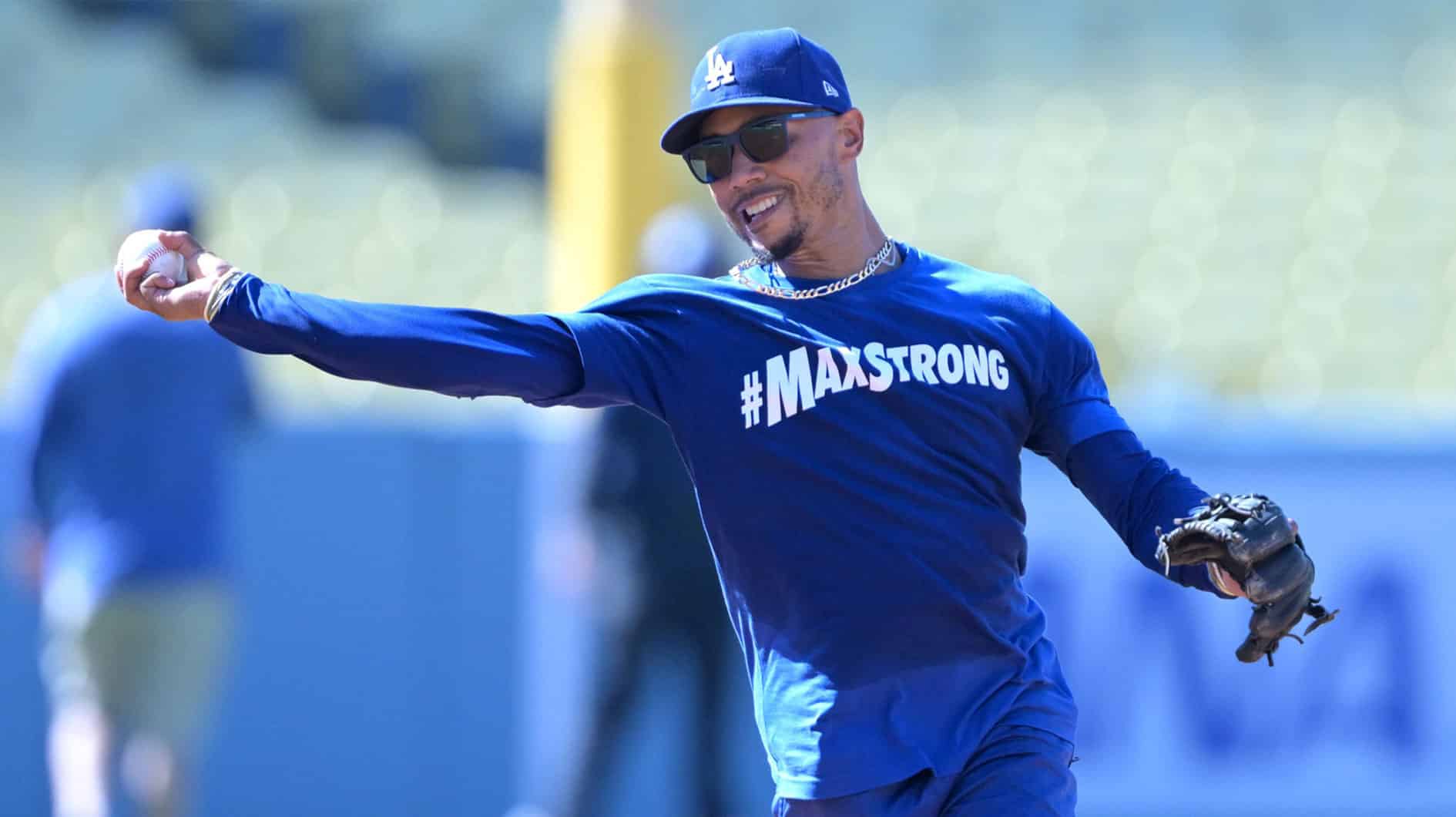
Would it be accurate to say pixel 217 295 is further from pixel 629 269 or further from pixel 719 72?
pixel 629 269

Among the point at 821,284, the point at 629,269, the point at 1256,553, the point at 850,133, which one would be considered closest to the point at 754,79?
the point at 850,133

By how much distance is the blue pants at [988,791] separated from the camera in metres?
3.20

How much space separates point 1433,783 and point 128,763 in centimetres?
469

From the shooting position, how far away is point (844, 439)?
11.0 feet

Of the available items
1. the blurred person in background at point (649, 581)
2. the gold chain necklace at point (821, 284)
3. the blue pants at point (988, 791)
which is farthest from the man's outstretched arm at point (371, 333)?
the blurred person in background at point (649, 581)

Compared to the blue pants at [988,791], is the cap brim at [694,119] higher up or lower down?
higher up

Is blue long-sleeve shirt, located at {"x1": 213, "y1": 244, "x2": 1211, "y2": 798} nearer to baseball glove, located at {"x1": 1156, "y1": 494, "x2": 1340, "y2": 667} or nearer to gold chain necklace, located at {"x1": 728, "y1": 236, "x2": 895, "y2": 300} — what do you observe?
gold chain necklace, located at {"x1": 728, "y1": 236, "x2": 895, "y2": 300}

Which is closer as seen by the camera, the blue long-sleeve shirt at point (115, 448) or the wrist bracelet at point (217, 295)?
the wrist bracelet at point (217, 295)

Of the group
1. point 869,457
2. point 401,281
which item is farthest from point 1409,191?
point 869,457

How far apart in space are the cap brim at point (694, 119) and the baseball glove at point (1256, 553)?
950 mm

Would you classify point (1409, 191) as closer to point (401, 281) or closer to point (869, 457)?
point (401, 281)

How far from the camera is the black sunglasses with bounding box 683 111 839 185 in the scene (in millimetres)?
3387

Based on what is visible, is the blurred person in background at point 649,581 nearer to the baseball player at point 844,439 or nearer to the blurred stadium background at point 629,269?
the blurred stadium background at point 629,269

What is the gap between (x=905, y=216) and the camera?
446 inches
